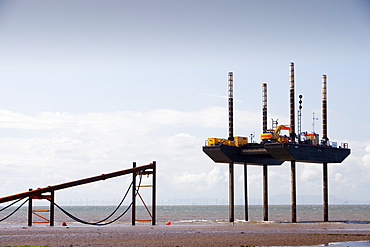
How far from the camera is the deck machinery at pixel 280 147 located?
73.0m

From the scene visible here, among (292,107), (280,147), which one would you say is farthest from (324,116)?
(280,147)

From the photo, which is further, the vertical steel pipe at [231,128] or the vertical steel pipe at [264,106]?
the vertical steel pipe at [264,106]

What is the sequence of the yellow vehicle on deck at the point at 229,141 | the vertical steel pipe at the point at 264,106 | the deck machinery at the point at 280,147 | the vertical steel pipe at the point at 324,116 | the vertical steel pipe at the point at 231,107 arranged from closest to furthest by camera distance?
the deck machinery at the point at 280,147 < the yellow vehicle on deck at the point at 229,141 < the vertical steel pipe at the point at 231,107 < the vertical steel pipe at the point at 324,116 < the vertical steel pipe at the point at 264,106

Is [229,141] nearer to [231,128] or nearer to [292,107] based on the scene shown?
[231,128]

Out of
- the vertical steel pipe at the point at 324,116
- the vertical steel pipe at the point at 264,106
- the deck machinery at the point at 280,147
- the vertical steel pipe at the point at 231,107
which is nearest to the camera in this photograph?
the deck machinery at the point at 280,147

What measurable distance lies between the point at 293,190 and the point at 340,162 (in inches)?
356

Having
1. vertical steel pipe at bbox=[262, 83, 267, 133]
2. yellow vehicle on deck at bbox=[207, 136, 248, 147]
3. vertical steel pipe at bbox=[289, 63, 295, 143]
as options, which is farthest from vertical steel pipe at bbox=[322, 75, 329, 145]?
yellow vehicle on deck at bbox=[207, 136, 248, 147]

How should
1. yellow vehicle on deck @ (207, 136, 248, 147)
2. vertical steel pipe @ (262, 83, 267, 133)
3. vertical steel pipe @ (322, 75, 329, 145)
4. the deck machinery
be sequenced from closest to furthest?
the deck machinery < yellow vehicle on deck @ (207, 136, 248, 147) < vertical steel pipe @ (322, 75, 329, 145) < vertical steel pipe @ (262, 83, 267, 133)

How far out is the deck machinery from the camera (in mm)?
73000

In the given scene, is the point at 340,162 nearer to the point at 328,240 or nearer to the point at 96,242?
the point at 328,240

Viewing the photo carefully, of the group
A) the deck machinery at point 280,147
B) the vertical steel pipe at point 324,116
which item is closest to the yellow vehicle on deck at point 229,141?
the deck machinery at point 280,147

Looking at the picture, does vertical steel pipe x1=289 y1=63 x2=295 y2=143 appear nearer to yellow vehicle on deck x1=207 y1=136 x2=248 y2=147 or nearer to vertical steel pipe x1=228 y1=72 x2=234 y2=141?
yellow vehicle on deck x1=207 y1=136 x2=248 y2=147

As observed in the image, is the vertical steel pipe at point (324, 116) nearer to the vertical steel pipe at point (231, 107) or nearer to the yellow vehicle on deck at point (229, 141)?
the yellow vehicle on deck at point (229, 141)

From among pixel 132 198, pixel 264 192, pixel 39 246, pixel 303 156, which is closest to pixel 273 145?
pixel 303 156
